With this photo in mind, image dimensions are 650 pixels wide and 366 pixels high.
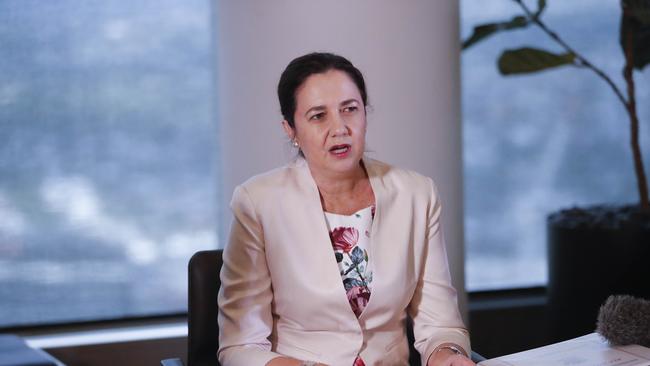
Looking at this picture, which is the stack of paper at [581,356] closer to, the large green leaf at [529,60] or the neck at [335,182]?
the neck at [335,182]

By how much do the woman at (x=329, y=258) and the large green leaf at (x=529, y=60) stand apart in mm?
1538

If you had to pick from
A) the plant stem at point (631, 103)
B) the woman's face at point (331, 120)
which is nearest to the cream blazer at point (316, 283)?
the woman's face at point (331, 120)

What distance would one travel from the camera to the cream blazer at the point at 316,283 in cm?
225

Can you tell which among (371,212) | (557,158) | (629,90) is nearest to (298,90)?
(371,212)

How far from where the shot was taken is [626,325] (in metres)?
1.93

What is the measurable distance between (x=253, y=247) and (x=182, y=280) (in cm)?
163

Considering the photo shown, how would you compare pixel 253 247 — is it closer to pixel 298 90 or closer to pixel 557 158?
pixel 298 90

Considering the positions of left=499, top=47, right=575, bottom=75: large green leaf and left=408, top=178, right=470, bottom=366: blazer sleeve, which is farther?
left=499, top=47, right=575, bottom=75: large green leaf

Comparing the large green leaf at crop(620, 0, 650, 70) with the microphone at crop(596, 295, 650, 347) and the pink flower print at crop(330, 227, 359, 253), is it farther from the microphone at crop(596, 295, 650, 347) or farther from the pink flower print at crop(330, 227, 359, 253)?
the microphone at crop(596, 295, 650, 347)

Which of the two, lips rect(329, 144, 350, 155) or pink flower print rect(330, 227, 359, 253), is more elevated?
lips rect(329, 144, 350, 155)

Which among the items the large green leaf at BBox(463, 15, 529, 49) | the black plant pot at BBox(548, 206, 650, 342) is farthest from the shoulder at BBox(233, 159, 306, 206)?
the black plant pot at BBox(548, 206, 650, 342)

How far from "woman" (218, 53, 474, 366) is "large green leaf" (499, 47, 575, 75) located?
5.04 ft

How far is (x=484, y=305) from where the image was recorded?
4.20 m

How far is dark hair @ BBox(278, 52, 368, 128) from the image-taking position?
2.31 metres
